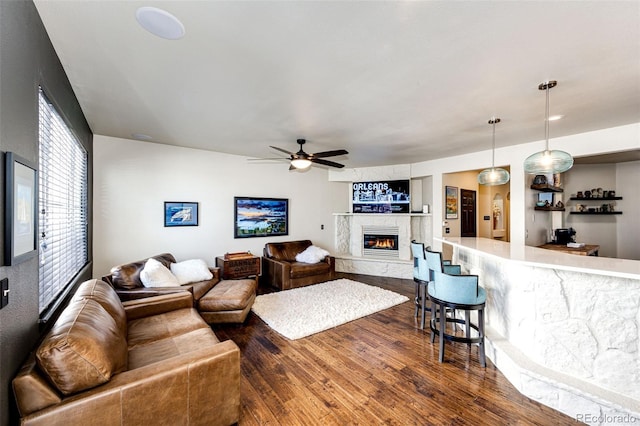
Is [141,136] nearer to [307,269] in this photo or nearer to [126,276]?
[126,276]

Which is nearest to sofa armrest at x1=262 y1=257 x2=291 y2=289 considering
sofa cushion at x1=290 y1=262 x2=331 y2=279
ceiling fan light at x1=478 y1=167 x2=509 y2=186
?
sofa cushion at x1=290 y1=262 x2=331 y2=279

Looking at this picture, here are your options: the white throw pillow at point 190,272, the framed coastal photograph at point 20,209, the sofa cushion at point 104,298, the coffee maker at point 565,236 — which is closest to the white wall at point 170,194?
the white throw pillow at point 190,272

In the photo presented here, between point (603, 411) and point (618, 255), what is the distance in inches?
231

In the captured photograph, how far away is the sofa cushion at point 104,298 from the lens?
1.97 meters

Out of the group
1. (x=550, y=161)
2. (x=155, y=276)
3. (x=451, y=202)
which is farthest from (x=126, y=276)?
(x=451, y=202)

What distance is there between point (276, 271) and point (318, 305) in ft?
4.56

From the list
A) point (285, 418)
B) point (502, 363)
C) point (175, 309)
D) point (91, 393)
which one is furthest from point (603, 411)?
point (175, 309)

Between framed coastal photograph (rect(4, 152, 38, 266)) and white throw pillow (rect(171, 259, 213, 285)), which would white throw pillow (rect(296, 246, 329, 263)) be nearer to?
white throw pillow (rect(171, 259, 213, 285))

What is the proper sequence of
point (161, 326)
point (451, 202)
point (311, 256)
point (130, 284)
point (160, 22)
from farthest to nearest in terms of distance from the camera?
1. point (451, 202)
2. point (311, 256)
3. point (130, 284)
4. point (161, 326)
5. point (160, 22)

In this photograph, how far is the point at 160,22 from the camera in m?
1.66

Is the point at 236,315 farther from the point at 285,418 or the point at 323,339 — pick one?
the point at 285,418

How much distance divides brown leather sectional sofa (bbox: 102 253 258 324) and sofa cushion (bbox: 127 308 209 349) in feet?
1.41

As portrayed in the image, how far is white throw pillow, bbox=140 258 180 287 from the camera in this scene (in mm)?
3112

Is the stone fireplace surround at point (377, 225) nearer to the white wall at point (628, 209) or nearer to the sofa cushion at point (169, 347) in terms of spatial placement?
the white wall at point (628, 209)
